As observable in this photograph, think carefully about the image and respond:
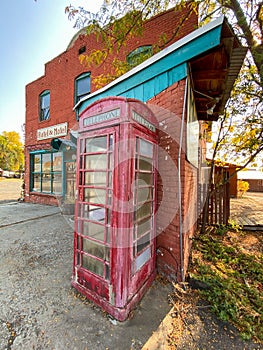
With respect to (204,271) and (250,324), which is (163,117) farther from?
(250,324)

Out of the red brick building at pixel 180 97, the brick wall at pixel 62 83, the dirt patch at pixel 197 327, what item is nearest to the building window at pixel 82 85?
the brick wall at pixel 62 83

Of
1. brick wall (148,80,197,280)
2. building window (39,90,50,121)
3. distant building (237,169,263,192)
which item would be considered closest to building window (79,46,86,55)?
building window (39,90,50,121)

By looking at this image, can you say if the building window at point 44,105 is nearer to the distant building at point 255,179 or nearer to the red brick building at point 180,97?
the red brick building at point 180,97

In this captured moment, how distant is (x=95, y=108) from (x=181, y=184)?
1.85m

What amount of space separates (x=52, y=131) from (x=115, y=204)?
364 inches

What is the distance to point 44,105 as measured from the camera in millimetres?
10797

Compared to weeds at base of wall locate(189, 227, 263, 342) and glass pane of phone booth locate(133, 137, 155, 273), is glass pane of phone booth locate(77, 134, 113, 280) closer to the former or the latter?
glass pane of phone booth locate(133, 137, 155, 273)

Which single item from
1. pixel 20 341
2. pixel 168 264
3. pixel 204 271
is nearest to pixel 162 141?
pixel 168 264

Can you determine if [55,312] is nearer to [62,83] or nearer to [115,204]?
[115,204]

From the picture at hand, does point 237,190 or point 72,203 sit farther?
point 237,190

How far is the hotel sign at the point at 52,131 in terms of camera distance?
948 cm

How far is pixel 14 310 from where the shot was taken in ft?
7.79

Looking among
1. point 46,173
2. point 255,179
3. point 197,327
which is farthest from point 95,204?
point 255,179

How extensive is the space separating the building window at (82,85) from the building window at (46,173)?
331 centimetres
